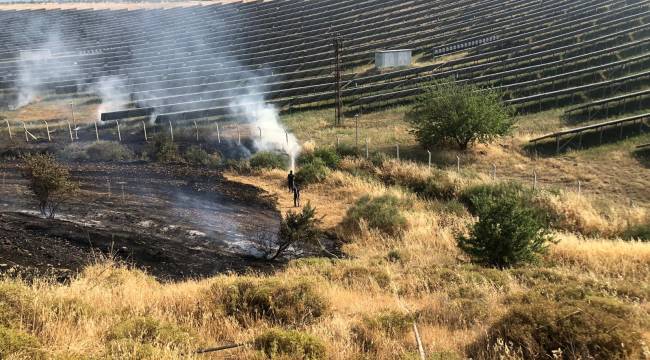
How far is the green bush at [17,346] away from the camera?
5.01 metres

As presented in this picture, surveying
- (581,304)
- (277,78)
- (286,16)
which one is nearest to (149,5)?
(286,16)

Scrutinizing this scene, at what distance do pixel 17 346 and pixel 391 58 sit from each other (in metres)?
50.1

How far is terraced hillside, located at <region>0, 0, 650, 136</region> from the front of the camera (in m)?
39.6

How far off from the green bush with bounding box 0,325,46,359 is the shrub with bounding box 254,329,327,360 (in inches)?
96.8

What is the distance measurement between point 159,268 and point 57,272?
7.69 feet

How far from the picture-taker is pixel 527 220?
1213cm

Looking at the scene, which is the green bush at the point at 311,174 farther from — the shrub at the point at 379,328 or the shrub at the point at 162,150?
the shrub at the point at 379,328

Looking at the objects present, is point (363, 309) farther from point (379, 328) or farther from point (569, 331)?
point (569, 331)

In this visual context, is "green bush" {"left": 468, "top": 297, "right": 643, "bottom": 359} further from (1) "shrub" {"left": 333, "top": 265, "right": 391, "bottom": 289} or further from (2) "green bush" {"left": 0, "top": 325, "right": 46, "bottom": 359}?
(2) "green bush" {"left": 0, "top": 325, "right": 46, "bottom": 359}

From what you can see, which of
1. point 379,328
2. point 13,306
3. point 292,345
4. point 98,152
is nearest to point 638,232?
point 379,328

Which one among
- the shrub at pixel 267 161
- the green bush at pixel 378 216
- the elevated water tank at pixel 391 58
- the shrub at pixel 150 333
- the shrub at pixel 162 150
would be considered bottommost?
the green bush at pixel 378 216

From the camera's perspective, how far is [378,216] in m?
17.2

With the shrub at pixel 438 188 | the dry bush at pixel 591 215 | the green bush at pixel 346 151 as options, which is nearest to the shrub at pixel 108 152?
the green bush at pixel 346 151

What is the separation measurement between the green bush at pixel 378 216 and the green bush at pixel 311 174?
522 centimetres
